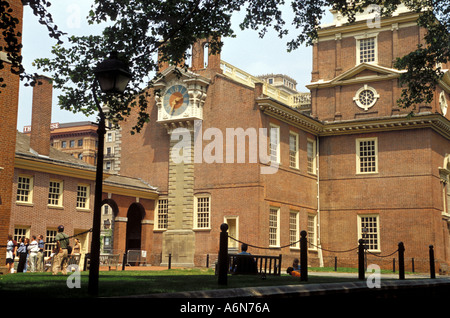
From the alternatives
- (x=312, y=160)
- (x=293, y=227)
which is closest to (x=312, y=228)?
(x=293, y=227)

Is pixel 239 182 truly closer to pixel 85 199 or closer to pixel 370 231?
pixel 85 199

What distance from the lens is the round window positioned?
37062 mm

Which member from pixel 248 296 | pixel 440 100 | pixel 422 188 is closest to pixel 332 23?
pixel 440 100

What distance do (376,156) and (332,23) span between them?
9866 mm

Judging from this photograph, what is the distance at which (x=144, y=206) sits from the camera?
119 ft

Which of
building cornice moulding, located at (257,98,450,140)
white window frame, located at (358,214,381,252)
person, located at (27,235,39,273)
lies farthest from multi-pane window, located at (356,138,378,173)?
person, located at (27,235,39,273)

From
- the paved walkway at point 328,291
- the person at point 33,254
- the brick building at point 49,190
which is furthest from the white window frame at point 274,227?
the paved walkway at point 328,291

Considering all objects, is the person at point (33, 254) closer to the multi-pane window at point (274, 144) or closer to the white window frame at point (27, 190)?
the white window frame at point (27, 190)

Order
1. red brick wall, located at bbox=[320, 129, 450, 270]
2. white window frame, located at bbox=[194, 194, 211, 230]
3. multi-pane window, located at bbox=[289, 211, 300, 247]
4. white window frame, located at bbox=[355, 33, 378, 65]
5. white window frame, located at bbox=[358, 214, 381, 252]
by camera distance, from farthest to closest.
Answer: white window frame, located at bbox=[355, 33, 378, 65] < white window frame, located at bbox=[358, 214, 381, 252] < multi-pane window, located at bbox=[289, 211, 300, 247] < red brick wall, located at bbox=[320, 129, 450, 270] < white window frame, located at bbox=[194, 194, 211, 230]

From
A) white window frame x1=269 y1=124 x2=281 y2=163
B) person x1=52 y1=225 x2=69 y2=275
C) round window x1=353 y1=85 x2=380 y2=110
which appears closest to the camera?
person x1=52 y1=225 x2=69 y2=275

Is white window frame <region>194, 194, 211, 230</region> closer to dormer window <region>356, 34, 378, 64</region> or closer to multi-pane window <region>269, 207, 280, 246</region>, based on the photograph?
multi-pane window <region>269, 207, 280, 246</region>

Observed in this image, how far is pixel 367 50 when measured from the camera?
38.1 m

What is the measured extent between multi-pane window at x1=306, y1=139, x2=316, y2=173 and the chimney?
16.1 m

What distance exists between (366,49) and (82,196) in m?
20.4
